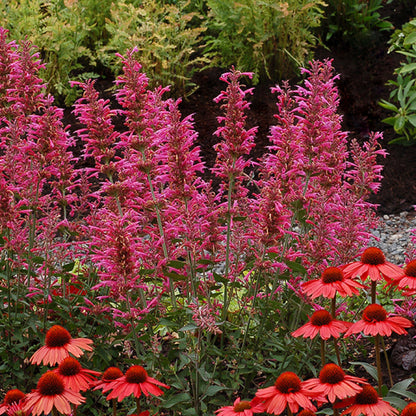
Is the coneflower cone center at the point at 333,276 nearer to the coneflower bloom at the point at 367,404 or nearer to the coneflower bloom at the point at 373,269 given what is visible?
the coneflower bloom at the point at 373,269

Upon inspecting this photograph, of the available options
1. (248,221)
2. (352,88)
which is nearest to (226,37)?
(352,88)

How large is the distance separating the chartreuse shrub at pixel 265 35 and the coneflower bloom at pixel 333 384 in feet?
19.0

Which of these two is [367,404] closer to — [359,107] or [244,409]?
[244,409]

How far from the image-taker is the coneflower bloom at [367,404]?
1.85 meters

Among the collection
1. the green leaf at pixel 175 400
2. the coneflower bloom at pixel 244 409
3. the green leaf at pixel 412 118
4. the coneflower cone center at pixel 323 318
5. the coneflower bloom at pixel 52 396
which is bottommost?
the green leaf at pixel 175 400

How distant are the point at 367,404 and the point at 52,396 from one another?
903 millimetres

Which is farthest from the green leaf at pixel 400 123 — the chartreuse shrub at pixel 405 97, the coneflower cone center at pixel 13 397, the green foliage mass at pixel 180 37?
the coneflower cone center at pixel 13 397

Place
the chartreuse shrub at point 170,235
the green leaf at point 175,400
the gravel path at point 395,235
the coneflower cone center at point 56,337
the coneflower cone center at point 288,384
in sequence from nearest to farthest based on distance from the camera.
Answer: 1. the coneflower cone center at point 288,384
2. the coneflower cone center at point 56,337
3. the green leaf at point 175,400
4. the chartreuse shrub at point 170,235
5. the gravel path at point 395,235

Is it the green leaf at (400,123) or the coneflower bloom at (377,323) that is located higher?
the coneflower bloom at (377,323)

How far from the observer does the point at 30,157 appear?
304 cm

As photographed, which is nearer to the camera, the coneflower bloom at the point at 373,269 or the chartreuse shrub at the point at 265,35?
the coneflower bloom at the point at 373,269

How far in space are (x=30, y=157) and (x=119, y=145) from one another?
1.58 feet

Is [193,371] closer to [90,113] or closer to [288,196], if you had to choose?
[288,196]

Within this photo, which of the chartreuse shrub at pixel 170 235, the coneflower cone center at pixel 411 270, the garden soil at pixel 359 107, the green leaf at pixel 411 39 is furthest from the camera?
the garden soil at pixel 359 107
